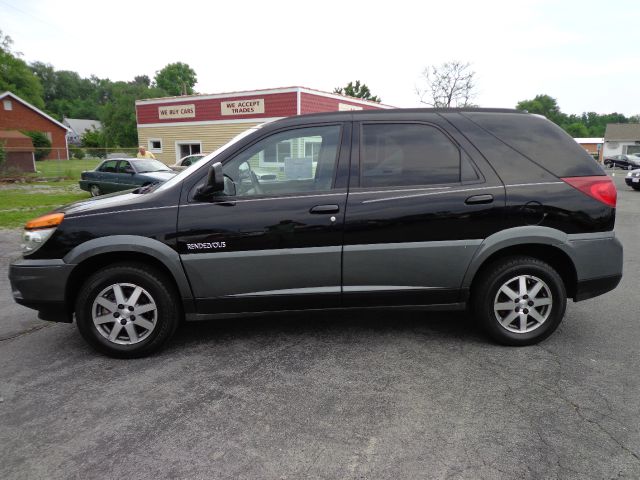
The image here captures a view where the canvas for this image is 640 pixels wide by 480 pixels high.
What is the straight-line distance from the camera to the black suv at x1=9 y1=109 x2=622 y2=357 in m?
3.47

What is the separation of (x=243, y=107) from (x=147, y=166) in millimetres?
10057

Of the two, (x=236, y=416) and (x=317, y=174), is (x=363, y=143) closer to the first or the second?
(x=317, y=174)

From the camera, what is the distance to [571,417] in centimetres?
276

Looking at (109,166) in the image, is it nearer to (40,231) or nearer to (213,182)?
(40,231)

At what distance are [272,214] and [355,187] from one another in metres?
0.67

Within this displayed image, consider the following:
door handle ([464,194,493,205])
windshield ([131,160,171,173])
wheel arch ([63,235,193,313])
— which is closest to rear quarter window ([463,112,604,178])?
door handle ([464,194,493,205])

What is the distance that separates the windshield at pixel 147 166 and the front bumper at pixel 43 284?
12.3 meters

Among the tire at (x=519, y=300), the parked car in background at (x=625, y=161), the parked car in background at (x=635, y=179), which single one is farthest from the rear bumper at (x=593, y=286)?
the parked car in background at (x=625, y=161)

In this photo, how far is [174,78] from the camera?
93.2 m

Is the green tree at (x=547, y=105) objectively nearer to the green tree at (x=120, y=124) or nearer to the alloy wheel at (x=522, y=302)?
the green tree at (x=120, y=124)

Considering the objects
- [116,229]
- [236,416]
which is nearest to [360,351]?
[236,416]

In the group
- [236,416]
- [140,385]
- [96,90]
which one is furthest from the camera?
[96,90]

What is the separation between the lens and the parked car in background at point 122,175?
14828 millimetres

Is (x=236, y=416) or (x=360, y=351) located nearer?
(x=236, y=416)
